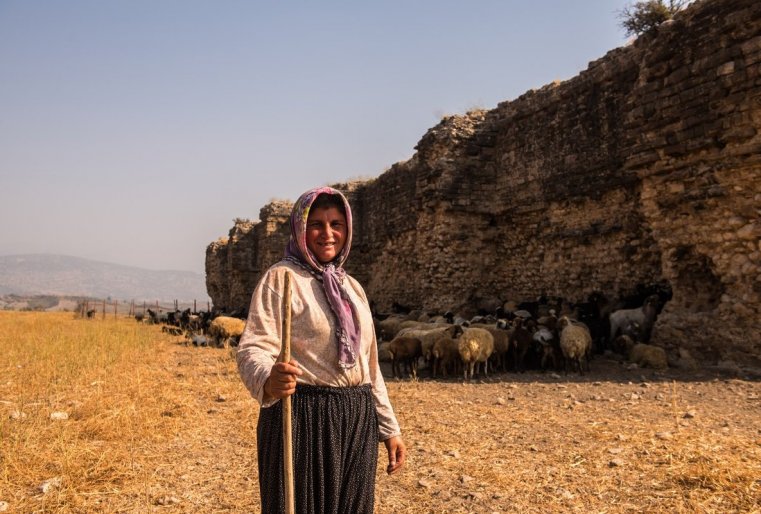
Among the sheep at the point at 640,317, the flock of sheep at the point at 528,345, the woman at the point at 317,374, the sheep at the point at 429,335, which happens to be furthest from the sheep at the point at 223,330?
the woman at the point at 317,374

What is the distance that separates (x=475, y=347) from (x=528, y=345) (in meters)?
1.16

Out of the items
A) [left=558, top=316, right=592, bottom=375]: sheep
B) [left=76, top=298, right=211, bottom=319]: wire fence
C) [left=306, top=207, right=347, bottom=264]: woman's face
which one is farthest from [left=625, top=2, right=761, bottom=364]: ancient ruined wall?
[left=76, top=298, right=211, bottom=319]: wire fence

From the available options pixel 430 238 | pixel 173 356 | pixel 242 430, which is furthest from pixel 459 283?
pixel 242 430

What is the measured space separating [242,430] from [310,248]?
12.2 feet

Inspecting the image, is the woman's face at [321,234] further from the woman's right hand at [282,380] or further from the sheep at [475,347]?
the sheep at [475,347]

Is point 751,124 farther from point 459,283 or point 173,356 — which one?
point 173,356

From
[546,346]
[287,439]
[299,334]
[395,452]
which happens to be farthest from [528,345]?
[287,439]

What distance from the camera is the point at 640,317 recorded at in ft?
30.8

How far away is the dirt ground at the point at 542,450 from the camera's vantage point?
11.2ft

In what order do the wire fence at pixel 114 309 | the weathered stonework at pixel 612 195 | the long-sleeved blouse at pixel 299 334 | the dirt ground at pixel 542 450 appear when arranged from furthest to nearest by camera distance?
1. the wire fence at pixel 114 309
2. the weathered stonework at pixel 612 195
3. the dirt ground at pixel 542 450
4. the long-sleeved blouse at pixel 299 334

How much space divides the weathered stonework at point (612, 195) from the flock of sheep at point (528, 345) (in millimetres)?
728

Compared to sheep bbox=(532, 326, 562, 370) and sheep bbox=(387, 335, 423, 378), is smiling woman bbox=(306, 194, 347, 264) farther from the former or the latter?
sheep bbox=(532, 326, 562, 370)

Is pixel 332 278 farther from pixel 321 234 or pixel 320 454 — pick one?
pixel 320 454

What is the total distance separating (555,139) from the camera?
12328mm
